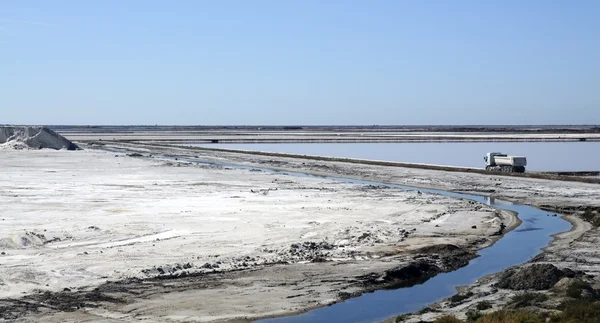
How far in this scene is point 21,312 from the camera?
1293 centimetres

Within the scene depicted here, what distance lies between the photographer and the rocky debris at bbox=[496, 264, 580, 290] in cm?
1501

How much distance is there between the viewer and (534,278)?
1518 cm

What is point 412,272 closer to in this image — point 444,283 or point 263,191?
point 444,283

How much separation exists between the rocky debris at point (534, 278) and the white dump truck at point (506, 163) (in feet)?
101

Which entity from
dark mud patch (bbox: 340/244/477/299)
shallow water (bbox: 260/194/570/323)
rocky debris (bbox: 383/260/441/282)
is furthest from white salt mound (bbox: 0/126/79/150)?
rocky debris (bbox: 383/260/441/282)

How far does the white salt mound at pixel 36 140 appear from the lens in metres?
81.1

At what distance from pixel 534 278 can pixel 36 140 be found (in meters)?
74.6

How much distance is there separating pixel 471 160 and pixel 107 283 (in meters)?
48.5

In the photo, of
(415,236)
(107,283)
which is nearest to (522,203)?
(415,236)

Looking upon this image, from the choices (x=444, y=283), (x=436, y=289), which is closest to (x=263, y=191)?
(x=444, y=283)

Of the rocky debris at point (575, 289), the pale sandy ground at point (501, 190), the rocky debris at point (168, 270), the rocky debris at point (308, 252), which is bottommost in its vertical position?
the pale sandy ground at point (501, 190)

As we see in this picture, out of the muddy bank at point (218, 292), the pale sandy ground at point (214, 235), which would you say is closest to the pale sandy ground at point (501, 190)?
the muddy bank at point (218, 292)

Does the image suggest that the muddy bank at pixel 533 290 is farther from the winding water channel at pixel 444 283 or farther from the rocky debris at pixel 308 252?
the rocky debris at pixel 308 252

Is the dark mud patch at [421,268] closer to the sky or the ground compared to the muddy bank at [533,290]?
closer to the ground
